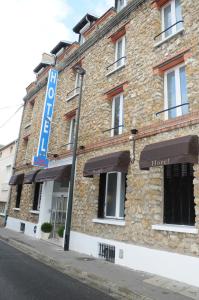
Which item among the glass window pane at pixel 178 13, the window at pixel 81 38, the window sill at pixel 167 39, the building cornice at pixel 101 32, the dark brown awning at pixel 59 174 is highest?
the window at pixel 81 38

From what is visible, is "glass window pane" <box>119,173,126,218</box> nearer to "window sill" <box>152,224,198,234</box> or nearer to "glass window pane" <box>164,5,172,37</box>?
"window sill" <box>152,224,198,234</box>

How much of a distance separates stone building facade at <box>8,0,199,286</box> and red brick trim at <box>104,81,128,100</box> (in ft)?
0.16

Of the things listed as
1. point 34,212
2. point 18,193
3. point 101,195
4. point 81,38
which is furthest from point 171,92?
point 18,193

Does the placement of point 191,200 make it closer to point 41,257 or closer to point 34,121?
point 41,257

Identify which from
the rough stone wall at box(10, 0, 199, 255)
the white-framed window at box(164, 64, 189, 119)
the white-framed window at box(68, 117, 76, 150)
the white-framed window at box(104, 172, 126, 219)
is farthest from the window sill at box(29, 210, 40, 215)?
the white-framed window at box(164, 64, 189, 119)

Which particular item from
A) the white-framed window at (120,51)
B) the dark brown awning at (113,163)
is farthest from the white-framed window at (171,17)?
the dark brown awning at (113,163)

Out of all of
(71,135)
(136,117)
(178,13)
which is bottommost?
(136,117)

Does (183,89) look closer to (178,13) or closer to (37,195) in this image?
(178,13)

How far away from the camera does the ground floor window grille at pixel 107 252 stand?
28.8 feet

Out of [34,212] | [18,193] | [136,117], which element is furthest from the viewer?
[18,193]

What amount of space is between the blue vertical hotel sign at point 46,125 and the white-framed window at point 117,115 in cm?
443

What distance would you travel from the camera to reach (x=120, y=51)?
37.9 ft

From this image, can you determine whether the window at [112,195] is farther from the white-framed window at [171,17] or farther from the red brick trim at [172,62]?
the white-framed window at [171,17]

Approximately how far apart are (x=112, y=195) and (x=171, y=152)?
358cm
